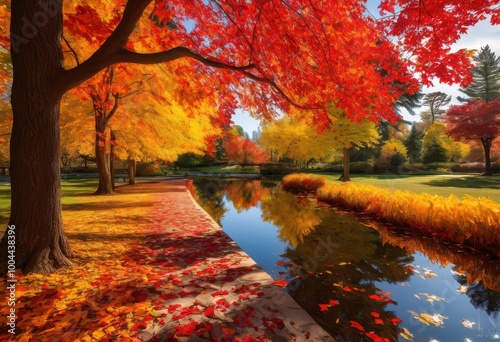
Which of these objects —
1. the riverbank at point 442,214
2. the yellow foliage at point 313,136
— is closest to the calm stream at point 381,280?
the riverbank at point 442,214

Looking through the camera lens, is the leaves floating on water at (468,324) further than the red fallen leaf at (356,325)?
Yes

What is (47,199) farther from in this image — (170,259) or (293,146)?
(293,146)

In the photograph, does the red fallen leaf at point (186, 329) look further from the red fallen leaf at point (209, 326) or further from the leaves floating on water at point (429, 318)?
the leaves floating on water at point (429, 318)

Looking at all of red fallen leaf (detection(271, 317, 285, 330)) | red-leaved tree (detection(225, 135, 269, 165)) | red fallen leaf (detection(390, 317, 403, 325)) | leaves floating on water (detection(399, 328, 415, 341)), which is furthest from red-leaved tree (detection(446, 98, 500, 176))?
red-leaved tree (detection(225, 135, 269, 165))

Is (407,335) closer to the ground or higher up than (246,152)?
closer to the ground

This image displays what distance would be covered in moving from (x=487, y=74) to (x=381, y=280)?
186 ft

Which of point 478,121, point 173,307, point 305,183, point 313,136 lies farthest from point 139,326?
point 478,121

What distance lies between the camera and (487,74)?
4366 centimetres

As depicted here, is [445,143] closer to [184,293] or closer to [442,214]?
[442,214]

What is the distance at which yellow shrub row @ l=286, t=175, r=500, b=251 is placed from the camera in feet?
19.0

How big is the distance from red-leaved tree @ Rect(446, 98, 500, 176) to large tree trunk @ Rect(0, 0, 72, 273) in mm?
31466

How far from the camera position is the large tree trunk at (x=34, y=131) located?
3924 mm

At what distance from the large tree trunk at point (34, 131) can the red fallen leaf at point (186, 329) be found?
8.96 ft

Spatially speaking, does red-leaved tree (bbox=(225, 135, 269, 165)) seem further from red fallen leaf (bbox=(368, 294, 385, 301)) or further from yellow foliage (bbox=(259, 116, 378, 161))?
red fallen leaf (bbox=(368, 294, 385, 301))
